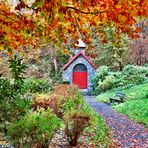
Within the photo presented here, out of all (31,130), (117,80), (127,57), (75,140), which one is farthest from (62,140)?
(127,57)

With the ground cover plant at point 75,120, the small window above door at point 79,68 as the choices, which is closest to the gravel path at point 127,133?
the ground cover plant at point 75,120

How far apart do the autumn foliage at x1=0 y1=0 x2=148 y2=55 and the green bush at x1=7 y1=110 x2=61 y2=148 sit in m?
1.76

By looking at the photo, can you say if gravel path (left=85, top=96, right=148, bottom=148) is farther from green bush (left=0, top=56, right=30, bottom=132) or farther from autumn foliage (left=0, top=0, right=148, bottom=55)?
autumn foliage (left=0, top=0, right=148, bottom=55)

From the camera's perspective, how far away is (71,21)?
5.56m

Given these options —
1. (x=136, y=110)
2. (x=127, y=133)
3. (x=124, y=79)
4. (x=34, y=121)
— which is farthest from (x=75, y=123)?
(x=124, y=79)

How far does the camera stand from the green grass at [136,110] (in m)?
11.9

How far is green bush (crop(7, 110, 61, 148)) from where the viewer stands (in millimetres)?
4777

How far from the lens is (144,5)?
4305 millimetres

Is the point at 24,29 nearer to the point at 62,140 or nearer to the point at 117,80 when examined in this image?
the point at 62,140

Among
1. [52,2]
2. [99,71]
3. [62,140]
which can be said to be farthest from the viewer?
[99,71]

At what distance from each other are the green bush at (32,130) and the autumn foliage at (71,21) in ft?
5.78

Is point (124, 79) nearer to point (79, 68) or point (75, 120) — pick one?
point (79, 68)

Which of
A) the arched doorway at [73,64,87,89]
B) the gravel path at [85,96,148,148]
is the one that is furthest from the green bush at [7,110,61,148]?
the arched doorway at [73,64,87,89]

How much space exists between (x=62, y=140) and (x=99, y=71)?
799 inches
